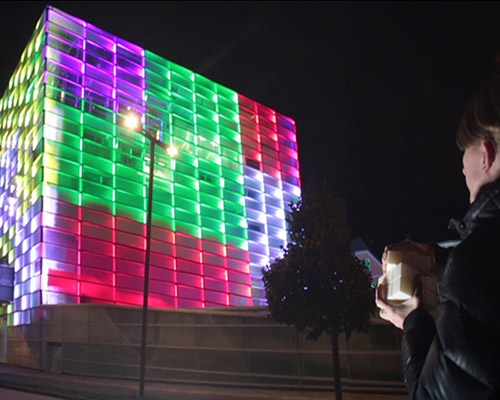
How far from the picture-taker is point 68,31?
3966cm

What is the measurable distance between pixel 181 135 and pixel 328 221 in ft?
99.6

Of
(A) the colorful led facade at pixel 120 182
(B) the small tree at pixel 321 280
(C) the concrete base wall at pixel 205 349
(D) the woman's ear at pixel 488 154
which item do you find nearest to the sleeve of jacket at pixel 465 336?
(D) the woman's ear at pixel 488 154

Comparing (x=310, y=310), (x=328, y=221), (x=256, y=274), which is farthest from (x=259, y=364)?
(x=256, y=274)

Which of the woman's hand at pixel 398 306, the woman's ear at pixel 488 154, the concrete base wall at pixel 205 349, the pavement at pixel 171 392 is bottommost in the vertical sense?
the pavement at pixel 171 392

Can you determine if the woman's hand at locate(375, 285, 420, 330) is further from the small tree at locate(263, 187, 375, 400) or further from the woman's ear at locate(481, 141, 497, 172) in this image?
the small tree at locate(263, 187, 375, 400)

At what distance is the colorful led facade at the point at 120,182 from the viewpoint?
34.0 meters

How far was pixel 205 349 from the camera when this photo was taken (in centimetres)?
2172

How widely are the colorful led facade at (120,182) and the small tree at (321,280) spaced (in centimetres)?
1511

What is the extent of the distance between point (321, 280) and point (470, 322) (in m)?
14.2

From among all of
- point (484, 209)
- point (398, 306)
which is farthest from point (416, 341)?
point (484, 209)

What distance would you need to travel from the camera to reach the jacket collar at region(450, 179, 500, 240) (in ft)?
4.32

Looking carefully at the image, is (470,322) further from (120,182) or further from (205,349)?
(120,182)

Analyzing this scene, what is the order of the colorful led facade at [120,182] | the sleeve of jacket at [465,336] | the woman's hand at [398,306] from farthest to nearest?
the colorful led facade at [120,182] → the woman's hand at [398,306] → the sleeve of jacket at [465,336]

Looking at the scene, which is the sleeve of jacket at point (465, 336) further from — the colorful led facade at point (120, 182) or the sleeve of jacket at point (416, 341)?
the colorful led facade at point (120, 182)
